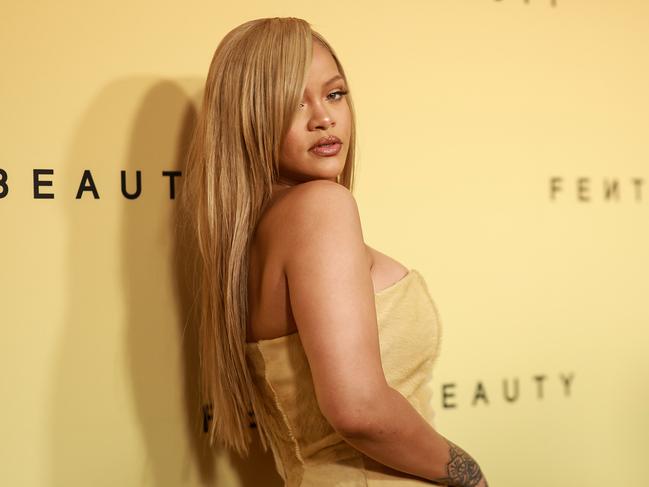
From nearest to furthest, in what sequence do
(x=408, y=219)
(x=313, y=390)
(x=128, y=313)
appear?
(x=313, y=390) < (x=128, y=313) < (x=408, y=219)

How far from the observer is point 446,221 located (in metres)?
1.57

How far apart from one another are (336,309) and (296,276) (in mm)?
70

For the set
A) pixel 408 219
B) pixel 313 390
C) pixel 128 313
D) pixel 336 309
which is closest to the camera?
pixel 336 309

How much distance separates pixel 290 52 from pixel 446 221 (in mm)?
603

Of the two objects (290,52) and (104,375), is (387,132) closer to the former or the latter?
(290,52)

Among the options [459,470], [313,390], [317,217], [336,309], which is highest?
[317,217]

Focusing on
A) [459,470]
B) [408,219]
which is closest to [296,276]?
[459,470]

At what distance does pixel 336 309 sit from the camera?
0.94m

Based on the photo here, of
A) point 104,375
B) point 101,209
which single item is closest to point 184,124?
point 101,209

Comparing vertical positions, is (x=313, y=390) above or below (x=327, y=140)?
below

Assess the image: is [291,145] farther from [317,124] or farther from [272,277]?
[272,277]

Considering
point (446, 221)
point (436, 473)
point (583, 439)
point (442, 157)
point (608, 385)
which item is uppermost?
point (442, 157)

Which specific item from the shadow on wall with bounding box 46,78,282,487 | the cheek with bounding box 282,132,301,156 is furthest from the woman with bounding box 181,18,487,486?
the shadow on wall with bounding box 46,78,282,487

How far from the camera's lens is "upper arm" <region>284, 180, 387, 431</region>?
935 millimetres
